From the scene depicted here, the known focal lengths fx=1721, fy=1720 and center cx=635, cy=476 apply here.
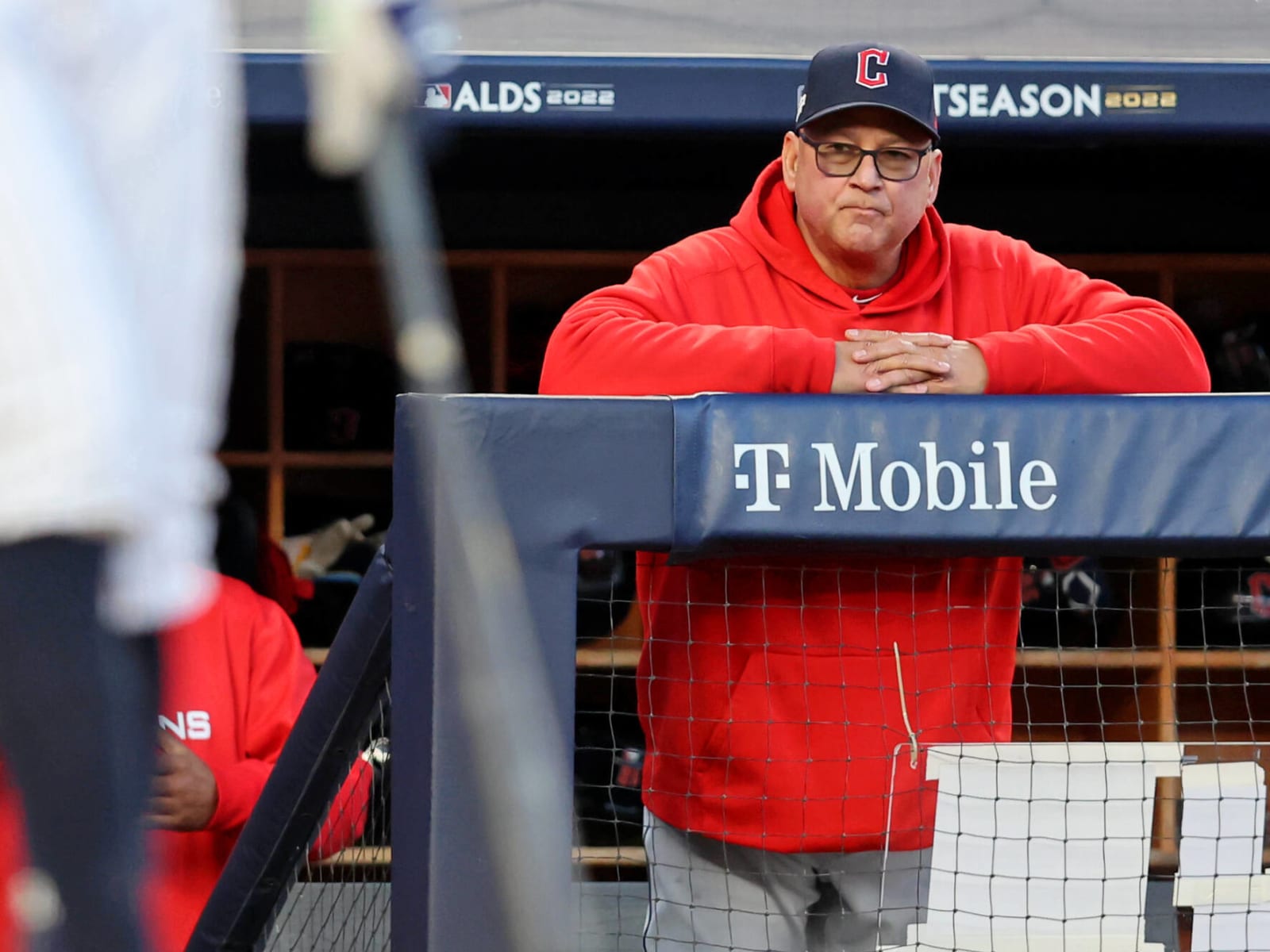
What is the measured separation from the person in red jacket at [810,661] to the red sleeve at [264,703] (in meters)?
0.97

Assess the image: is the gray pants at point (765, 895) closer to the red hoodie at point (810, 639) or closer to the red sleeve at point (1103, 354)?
the red hoodie at point (810, 639)

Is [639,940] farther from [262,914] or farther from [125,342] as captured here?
[125,342]

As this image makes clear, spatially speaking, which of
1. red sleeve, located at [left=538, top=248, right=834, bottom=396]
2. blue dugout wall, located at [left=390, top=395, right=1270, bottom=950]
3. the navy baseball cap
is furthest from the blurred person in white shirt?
the navy baseball cap

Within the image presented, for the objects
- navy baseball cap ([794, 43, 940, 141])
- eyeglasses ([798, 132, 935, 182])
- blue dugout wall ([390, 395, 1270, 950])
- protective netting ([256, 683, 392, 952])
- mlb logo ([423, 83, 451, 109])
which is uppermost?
mlb logo ([423, 83, 451, 109])

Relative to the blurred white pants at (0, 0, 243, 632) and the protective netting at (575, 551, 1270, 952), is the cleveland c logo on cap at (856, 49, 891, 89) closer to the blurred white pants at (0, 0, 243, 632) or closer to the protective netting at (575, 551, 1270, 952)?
the protective netting at (575, 551, 1270, 952)

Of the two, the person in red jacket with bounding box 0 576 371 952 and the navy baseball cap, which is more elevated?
the navy baseball cap

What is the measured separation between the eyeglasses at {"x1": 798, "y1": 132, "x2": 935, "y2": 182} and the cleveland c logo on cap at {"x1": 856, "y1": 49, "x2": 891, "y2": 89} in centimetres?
9

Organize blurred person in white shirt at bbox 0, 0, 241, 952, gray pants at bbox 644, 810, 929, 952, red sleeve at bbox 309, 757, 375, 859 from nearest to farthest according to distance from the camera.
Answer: blurred person in white shirt at bbox 0, 0, 241, 952
gray pants at bbox 644, 810, 929, 952
red sleeve at bbox 309, 757, 375, 859

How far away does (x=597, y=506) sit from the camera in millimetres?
1653

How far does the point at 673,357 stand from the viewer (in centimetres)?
200

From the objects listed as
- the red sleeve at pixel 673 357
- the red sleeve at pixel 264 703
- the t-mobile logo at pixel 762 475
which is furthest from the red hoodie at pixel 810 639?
the red sleeve at pixel 264 703

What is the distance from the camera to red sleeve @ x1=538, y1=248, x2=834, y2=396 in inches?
78.2

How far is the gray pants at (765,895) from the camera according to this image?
2092 millimetres

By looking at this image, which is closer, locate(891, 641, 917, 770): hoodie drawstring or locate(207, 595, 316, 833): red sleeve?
locate(891, 641, 917, 770): hoodie drawstring
